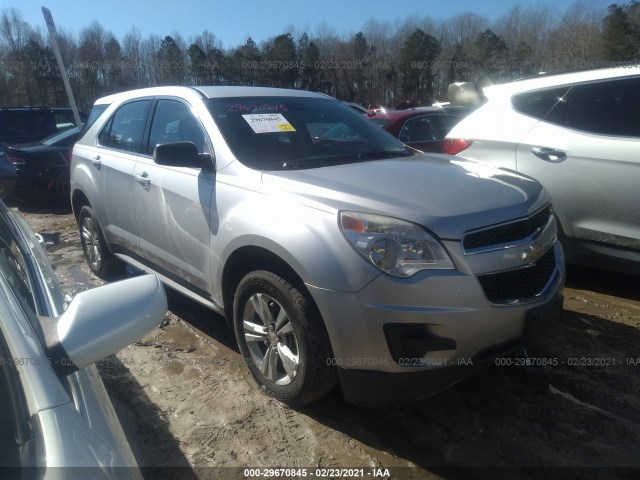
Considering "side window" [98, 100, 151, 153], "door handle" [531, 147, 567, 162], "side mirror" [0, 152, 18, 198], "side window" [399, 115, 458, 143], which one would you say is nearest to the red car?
"side window" [399, 115, 458, 143]

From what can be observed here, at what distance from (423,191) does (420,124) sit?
4.94m

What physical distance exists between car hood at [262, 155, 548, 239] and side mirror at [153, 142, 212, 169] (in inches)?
20.5

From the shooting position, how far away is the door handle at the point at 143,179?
356 cm

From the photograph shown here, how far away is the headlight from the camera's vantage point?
217 cm

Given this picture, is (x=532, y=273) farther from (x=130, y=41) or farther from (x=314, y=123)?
(x=130, y=41)

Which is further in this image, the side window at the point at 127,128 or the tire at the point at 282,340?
the side window at the point at 127,128

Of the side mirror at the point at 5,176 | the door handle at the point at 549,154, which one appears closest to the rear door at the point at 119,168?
the side mirror at the point at 5,176

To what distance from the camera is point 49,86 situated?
3234 centimetres

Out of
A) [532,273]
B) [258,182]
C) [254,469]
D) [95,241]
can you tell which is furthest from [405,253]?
[95,241]

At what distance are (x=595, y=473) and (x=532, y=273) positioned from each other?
914 millimetres

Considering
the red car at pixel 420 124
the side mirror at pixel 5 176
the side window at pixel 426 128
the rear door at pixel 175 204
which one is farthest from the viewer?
the side window at pixel 426 128

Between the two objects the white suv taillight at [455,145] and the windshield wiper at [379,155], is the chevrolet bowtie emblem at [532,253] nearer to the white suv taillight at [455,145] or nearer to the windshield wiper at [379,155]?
the windshield wiper at [379,155]

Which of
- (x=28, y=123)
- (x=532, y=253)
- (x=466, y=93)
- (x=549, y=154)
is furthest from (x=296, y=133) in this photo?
(x=28, y=123)

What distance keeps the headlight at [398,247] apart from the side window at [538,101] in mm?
2617
